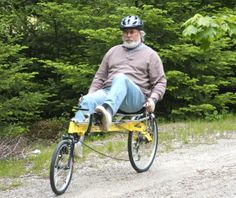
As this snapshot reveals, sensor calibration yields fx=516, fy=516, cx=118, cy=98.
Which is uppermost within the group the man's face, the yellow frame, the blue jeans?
the man's face

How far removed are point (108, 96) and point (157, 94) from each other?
75cm

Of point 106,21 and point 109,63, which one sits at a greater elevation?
point 106,21

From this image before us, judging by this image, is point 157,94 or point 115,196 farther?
point 157,94

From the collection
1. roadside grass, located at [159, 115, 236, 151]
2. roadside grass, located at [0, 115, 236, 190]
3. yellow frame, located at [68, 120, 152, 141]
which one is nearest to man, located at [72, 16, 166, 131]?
yellow frame, located at [68, 120, 152, 141]

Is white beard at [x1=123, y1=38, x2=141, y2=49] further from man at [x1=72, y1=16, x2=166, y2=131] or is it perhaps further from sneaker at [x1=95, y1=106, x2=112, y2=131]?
sneaker at [x1=95, y1=106, x2=112, y2=131]

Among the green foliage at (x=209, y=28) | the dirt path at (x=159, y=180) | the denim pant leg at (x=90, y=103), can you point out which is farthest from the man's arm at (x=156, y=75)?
the green foliage at (x=209, y=28)

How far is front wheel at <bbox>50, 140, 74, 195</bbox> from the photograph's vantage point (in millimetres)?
5203

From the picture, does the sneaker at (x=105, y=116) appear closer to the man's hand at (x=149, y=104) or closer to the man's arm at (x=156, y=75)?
the man's hand at (x=149, y=104)

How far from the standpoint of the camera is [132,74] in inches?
243

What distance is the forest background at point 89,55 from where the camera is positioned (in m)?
10.6

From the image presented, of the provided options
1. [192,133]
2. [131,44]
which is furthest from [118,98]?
[192,133]

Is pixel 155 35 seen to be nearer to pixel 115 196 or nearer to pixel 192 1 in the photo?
pixel 192 1

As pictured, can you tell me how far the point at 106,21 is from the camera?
37.9 feet

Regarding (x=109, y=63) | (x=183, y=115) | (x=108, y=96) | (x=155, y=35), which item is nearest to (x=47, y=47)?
(x=155, y=35)
